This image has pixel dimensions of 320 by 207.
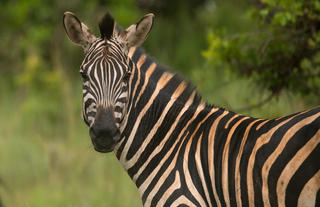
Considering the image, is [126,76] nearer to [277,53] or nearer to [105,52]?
[105,52]

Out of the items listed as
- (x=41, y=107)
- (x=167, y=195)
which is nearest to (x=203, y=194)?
(x=167, y=195)

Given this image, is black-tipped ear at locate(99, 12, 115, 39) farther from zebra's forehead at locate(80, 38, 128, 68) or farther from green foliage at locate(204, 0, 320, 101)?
green foliage at locate(204, 0, 320, 101)

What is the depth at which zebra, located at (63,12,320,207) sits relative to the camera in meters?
3.76

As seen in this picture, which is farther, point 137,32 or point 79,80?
point 79,80

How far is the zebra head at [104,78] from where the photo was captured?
403 cm

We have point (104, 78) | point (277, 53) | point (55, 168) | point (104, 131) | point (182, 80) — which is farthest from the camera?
point (55, 168)

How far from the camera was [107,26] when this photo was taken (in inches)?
173

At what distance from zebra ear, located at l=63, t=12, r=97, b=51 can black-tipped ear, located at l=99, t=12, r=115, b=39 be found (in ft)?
0.40

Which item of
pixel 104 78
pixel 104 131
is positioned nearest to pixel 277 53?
pixel 104 78

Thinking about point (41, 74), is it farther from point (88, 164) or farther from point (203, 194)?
point (203, 194)

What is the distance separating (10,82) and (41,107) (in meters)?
3.62

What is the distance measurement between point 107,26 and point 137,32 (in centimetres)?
34

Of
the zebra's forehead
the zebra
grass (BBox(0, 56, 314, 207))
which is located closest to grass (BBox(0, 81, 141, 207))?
grass (BBox(0, 56, 314, 207))

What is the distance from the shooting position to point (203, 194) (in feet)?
13.5
